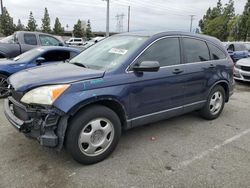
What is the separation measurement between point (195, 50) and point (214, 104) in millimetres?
1242

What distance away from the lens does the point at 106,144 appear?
10.4 ft

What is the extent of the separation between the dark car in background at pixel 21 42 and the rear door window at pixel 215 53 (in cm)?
613

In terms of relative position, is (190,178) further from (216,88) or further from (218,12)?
(218,12)

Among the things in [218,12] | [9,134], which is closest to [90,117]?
[9,134]

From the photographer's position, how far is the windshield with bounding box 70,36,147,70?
3389mm

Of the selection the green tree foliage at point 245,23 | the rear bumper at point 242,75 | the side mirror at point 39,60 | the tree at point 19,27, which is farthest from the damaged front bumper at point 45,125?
the tree at point 19,27

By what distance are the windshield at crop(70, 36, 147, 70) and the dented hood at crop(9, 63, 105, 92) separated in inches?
10.8

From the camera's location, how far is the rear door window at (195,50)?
4121 millimetres

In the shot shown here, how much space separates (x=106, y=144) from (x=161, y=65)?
1.48 metres

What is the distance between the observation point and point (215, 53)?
4.71 m

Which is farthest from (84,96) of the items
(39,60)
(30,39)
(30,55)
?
(30,39)

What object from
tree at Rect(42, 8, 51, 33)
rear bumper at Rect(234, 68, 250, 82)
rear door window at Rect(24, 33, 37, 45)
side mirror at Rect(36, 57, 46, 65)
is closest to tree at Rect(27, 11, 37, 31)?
tree at Rect(42, 8, 51, 33)

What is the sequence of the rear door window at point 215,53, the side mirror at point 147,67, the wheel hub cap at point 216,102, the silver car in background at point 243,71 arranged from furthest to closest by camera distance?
the silver car in background at point 243,71, the wheel hub cap at point 216,102, the rear door window at point 215,53, the side mirror at point 147,67

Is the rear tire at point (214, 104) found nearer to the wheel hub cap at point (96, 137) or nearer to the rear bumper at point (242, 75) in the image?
the wheel hub cap at point (96, 137)
